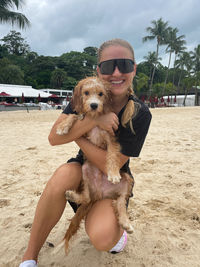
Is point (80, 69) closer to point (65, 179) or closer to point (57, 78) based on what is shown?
point (57, 78)

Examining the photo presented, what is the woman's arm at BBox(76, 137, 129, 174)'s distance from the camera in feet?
7.85

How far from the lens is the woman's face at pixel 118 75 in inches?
91.8

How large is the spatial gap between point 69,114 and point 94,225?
52.9 inches

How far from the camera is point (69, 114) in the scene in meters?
2.70

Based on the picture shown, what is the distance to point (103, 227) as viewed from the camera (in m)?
2.04

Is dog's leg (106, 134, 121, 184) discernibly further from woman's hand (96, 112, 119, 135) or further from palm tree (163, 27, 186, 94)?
palm tree (163, 27, 186, 94)

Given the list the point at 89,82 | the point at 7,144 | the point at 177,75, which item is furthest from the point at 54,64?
the point at 89,82

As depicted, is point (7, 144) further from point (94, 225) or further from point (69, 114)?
point (94, 225)

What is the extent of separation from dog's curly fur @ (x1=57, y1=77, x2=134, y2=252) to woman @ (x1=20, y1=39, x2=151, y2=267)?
79 mm

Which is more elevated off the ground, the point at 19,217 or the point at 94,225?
the point at 94,225

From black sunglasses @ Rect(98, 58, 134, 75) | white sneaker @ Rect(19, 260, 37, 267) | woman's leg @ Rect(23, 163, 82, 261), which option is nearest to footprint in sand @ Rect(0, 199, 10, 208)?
woman's leg @ Rect(23, 163, 82, 261)

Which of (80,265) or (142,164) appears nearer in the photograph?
(80,265)

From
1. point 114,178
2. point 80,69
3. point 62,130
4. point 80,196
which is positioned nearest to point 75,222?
point 80,196

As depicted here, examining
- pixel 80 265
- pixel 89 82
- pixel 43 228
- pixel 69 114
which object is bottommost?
pixel 80 265
